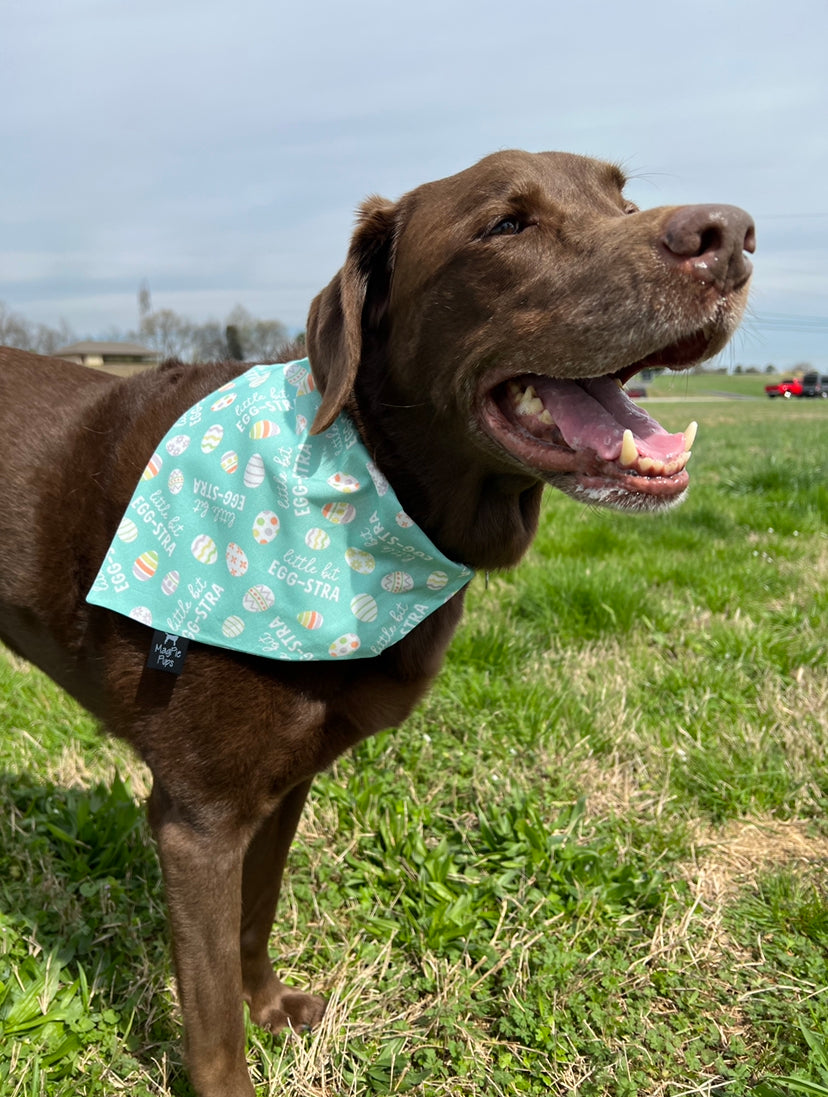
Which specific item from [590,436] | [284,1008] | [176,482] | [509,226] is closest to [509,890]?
[284,1008]

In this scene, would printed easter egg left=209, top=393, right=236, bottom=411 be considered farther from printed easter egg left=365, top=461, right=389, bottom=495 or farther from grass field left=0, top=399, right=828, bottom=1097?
grass field left=0, top=399, right=828, bottom=1097

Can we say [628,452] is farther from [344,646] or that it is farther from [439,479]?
[344,646]

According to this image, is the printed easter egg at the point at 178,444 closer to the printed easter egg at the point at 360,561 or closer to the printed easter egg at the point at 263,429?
the printed easter egg at the point at 263,429

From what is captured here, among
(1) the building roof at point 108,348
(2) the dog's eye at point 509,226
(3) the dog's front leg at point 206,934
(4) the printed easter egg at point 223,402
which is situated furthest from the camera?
(1) the building roof at point 108,348

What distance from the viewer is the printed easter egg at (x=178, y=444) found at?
2.08m

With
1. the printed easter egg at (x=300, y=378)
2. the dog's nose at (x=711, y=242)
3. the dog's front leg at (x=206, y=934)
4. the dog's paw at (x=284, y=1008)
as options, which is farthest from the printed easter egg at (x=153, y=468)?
the dog's paw at (x=284, y=1008)

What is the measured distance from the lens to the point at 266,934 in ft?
7.78

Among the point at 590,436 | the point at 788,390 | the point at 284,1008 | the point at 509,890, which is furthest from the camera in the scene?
the point at 788,390

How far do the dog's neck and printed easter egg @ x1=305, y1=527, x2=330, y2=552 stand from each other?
228 millimetres

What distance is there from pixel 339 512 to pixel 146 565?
475mm

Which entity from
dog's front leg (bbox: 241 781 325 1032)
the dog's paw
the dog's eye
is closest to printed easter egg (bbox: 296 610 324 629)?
dog's front leg (bbox: 241 781 325 1032)

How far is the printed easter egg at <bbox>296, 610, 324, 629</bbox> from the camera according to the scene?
1.94 m

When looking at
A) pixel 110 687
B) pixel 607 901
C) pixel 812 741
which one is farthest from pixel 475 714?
pixel 110 687

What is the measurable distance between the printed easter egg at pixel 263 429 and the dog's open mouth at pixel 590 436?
509 millimetres
